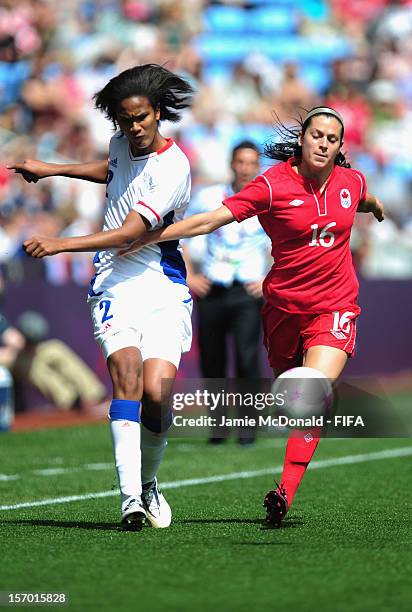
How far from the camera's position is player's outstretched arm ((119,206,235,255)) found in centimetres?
639

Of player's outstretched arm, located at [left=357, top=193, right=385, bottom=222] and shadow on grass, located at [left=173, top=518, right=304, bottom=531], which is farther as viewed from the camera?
player's outstretched arm, located at [left=357, top=193, right=385, bottom=222]

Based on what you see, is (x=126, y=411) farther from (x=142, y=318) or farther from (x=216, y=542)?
(x=216, y=542)

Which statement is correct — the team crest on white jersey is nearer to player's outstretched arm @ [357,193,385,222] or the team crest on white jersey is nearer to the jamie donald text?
player's outstretched arm @ [357,193,385,222]

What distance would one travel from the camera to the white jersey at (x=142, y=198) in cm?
657

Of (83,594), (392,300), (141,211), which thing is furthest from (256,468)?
(392,300)

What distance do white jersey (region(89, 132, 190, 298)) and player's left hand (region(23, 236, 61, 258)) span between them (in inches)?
23.4

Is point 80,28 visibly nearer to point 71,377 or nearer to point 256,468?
point 71,377

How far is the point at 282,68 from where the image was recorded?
20.9 metres

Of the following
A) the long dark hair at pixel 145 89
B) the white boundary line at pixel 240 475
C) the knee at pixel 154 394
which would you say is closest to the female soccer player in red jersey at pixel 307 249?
the long dark hair at pixel 145 89

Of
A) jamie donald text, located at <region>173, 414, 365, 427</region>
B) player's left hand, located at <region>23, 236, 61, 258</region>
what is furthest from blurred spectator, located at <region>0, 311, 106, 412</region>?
player's left hand, located at <region>23, 236, 61, 258</region>

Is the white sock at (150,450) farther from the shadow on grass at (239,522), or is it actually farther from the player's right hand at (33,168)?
the player's right hand at (33,168)

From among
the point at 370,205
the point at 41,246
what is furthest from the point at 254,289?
the point at 41,246

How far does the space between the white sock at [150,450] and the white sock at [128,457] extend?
330 millimetres

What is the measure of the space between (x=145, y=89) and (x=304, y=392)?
1.78 metres
